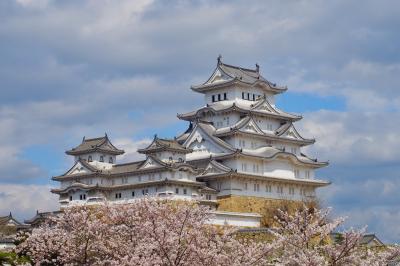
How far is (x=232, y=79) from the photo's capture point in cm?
7906

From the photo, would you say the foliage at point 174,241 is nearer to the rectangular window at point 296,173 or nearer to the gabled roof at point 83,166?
the gabled roof at point 83,166

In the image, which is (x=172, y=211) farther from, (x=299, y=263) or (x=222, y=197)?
(x=222, y=197)

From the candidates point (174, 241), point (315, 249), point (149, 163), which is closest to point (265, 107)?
point (149, 163)

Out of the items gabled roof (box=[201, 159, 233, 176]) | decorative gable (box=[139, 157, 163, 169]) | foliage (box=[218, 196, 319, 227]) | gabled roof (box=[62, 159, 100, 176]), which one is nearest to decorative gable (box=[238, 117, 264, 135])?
gabled roof (box=[201, 159, 233, 176])

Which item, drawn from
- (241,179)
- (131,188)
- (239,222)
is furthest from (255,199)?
(131,188)

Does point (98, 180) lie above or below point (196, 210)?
above

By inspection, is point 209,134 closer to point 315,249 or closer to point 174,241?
point 174,241

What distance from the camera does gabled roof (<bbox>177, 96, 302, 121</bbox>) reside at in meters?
78.1

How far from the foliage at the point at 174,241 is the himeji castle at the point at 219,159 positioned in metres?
38.7

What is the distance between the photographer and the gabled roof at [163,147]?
72375 millimetres

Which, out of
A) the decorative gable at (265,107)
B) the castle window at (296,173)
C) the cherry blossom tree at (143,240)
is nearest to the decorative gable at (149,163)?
the decorative gable at (265,107)

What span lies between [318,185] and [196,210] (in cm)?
5617

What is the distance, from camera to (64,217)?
29797 millimetres

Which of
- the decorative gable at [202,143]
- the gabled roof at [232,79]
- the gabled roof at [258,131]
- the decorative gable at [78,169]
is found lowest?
the decorative gable at [78,169]
